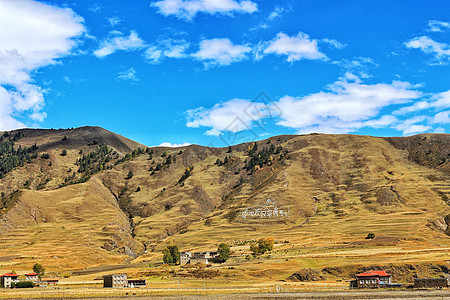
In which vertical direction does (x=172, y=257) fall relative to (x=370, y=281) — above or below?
above

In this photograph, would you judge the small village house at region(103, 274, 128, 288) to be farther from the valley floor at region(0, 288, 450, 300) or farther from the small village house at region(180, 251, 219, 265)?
the small village house at region(180, 251, 219, 265)

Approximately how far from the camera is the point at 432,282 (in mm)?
85500

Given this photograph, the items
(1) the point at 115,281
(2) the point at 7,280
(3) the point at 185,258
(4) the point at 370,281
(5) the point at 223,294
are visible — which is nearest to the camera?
(5) the point at 223,294

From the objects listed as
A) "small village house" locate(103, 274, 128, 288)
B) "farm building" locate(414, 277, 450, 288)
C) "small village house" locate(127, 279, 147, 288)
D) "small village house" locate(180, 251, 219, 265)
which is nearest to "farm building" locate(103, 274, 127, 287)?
"small village house" locate(103, 274, 128, 288)

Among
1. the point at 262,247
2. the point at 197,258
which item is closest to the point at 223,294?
the point at 197,258

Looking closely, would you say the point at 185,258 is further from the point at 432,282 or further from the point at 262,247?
the point at 432,282

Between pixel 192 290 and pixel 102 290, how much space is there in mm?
16954

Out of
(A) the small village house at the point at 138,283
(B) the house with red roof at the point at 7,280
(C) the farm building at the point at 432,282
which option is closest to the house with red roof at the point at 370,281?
(C) the farm building at the point at 432,282

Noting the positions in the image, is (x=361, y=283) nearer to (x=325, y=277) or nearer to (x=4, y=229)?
(x=325, y=277)

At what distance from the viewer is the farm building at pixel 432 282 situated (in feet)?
277

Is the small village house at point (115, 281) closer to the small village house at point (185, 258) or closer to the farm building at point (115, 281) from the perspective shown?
the farm building at point (115, 281)

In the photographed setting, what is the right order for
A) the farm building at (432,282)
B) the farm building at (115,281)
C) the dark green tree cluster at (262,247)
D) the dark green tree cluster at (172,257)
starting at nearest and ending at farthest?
the farm building at (432,282) → the farm building at (115,281) → the dark green tree cluster at (172,257) → the dark green tree cluster at (262,247)

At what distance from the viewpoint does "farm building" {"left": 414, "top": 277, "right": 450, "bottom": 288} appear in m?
84.4

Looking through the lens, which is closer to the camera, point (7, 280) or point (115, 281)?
point (115, 281)
